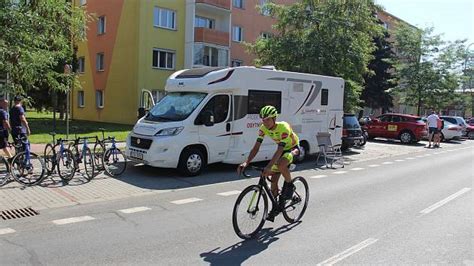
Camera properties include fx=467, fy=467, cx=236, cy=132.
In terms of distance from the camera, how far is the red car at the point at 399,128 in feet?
82.8

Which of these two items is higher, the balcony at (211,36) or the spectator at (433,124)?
the balcony at (211,36)

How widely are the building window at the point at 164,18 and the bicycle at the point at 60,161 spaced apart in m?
22.0

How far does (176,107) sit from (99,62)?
2527 centimetres

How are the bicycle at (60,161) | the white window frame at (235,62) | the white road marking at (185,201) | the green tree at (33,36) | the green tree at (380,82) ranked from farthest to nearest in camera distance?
the green tree at (380,82)
the white window frame at (235,62)
the green tree at (33,36)
the bicycle at (60,161)
the white road marking at (185,201)

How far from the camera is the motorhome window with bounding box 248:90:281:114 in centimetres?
1287

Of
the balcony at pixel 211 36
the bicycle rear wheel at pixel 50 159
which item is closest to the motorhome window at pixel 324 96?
the bicycle rear wheel at pixel 50 159

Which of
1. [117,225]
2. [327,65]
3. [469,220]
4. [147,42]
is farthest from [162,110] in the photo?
[147,42]

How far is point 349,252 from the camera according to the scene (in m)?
5.71

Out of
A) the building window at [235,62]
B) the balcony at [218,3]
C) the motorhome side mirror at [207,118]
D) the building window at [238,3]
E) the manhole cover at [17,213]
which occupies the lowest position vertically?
the manhole cover at [17,213]

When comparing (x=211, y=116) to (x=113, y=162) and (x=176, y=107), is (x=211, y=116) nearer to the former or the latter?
(x=176, y=107)

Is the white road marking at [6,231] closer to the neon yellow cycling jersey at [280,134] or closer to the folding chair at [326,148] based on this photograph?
the neon yellow cycling jersey at [280,134]

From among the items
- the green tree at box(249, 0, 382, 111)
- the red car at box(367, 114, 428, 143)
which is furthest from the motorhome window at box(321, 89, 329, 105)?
the red car at box(367, 114, 428, 143)

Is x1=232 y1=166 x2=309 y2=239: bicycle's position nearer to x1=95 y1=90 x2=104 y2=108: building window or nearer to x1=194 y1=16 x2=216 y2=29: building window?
x1=194 y1=16 x2=216 y2=29: building window

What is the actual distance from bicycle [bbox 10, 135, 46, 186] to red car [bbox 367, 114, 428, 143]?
67.2ft
